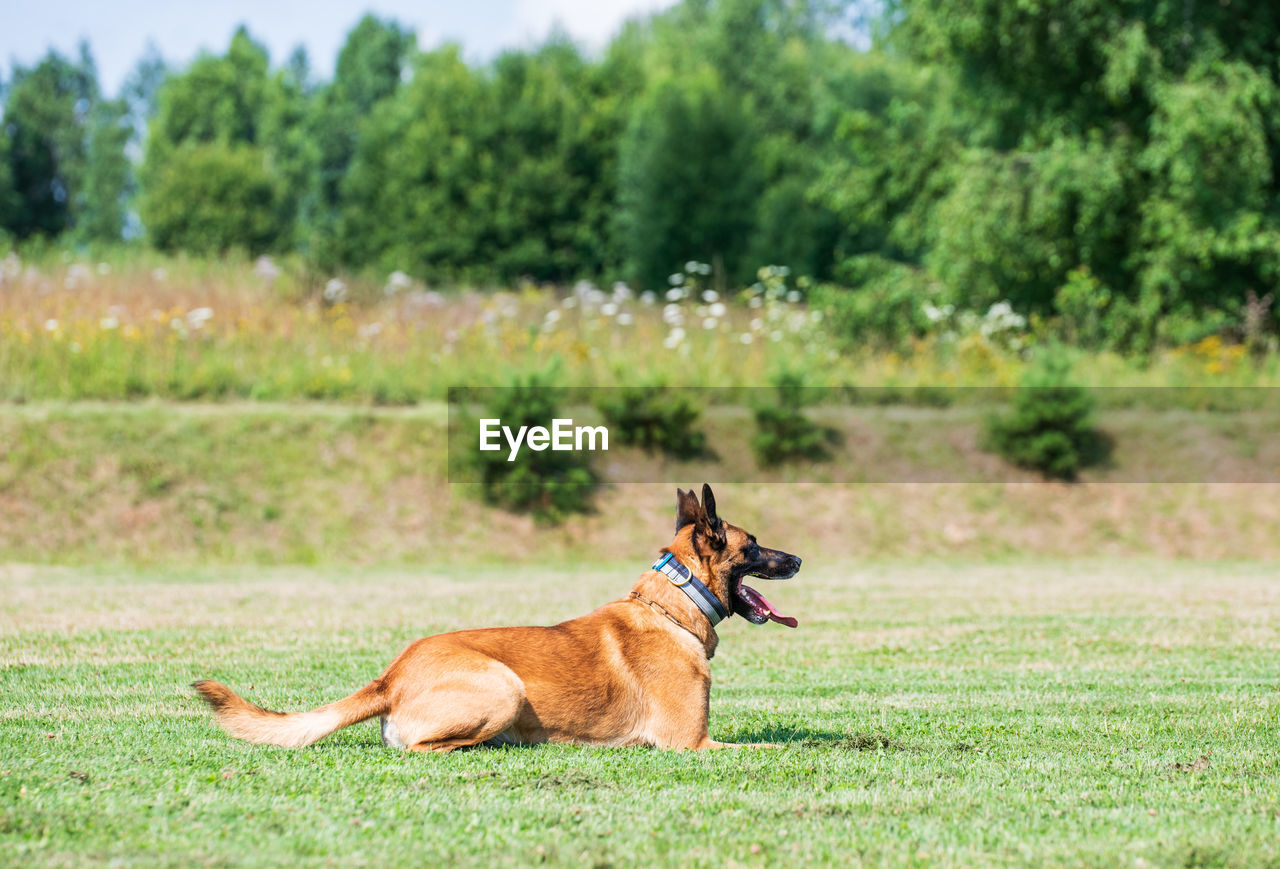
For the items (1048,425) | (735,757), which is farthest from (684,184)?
(735,757)

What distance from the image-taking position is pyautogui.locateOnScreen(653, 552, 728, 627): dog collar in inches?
247

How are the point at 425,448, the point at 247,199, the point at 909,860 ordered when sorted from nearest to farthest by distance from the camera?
the point at 909,860, the point at 425,448, the point at 247,199

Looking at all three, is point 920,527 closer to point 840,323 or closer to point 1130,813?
point 840,323

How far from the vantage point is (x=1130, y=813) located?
4914mm

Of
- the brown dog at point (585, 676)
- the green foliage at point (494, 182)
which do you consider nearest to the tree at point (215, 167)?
the green foliage at point (494, 182)

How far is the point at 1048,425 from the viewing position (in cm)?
2086

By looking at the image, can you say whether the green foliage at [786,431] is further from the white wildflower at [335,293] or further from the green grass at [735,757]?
the white wildflower at [335,293]

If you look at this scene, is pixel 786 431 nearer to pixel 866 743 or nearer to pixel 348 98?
pixel 866 743

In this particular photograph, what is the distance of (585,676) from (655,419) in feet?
48.0

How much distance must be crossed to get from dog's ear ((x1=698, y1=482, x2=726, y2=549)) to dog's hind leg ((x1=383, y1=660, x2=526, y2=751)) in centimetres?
116

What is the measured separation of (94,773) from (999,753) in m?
4.11

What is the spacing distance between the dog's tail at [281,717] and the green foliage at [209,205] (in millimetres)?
41630

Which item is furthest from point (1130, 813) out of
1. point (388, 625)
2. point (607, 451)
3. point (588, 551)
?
point (607, 451)

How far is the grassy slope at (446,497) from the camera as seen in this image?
1795 cm
